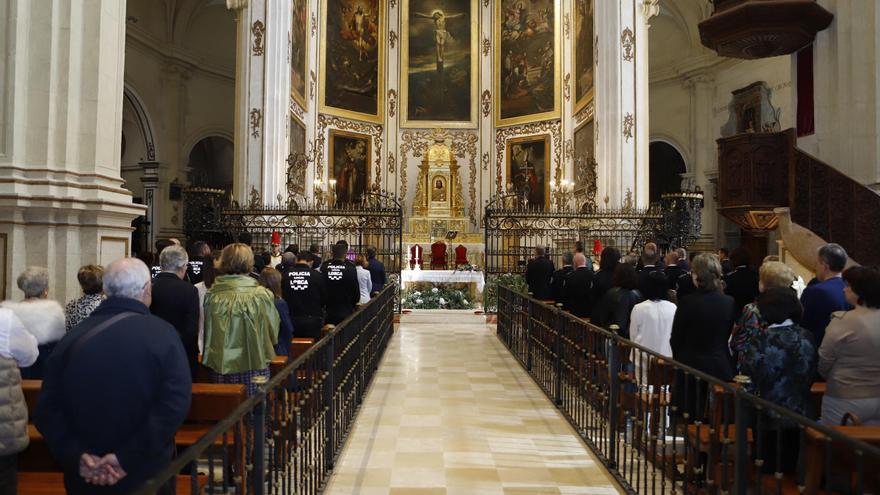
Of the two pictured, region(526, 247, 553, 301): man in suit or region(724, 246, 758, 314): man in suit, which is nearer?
region(724, 246, 758, 314): man in suit

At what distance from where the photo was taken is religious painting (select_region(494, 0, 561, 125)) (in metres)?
26.2

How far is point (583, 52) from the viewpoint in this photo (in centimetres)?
2297

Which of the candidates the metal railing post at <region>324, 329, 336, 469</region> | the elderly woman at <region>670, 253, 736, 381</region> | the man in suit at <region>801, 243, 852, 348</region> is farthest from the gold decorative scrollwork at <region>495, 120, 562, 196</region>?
the elderly woman at <region>670, 253, 736, 381</region>

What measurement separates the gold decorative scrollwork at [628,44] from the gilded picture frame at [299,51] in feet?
30.6

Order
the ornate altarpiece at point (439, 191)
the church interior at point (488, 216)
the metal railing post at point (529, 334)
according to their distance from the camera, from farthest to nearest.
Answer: the ornate altarpiece at point (439, 191) → the metal railing post at point (529, 334) → the church interior at point (488, 216)

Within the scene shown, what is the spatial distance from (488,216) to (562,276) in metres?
7.03

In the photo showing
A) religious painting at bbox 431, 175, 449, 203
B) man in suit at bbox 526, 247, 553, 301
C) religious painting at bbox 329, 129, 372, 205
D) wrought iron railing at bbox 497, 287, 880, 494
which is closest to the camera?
wrought iron railing at bbox 497, 287, 880, 494

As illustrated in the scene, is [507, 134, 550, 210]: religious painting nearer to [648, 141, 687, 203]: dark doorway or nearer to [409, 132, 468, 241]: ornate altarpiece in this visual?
[409, 132, 468, 241]: ornate altarpiece

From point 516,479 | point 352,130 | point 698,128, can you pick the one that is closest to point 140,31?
point 352,130

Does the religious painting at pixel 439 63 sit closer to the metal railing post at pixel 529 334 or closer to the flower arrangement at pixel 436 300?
the flower arrangement at pixel 436 300

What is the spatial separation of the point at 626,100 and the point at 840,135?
33.0ft

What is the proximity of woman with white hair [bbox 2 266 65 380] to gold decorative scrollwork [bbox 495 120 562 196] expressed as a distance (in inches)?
830

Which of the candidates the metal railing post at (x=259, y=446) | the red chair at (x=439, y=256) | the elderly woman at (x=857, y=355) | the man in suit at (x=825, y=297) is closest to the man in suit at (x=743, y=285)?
the man in suit at (x=825, y=297)

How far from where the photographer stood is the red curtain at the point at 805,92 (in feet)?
35.3
